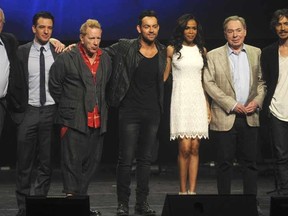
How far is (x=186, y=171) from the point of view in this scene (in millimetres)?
7227

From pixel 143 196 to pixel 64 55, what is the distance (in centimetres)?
142

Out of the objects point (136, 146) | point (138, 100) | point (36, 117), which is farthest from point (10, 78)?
point (136, 146)

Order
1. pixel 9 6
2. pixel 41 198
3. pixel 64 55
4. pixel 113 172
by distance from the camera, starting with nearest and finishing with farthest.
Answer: pixel 41 198
pixel 64 55
pixel 9 6
pixel 113 172

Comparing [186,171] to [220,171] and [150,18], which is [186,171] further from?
[150,18]

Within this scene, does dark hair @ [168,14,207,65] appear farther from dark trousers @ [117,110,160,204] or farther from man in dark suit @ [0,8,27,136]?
man in dark suit @ [0,8,27,136]

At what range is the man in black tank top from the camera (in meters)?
6.73

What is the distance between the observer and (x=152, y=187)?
29.2 ft

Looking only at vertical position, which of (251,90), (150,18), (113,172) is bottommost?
(113,172)

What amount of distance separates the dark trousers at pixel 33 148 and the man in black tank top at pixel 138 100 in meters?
0.60

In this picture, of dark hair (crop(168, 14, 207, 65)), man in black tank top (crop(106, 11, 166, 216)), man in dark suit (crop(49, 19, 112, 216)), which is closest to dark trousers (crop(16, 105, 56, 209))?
man in dark suit (crop(49, 19, 112, 216))

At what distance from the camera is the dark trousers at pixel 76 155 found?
21.4ft

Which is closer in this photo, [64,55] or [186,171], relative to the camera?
[64,55]

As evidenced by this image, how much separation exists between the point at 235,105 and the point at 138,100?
2.82 feet

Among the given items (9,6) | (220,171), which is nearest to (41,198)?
(220,171)
